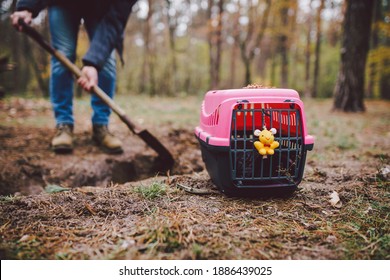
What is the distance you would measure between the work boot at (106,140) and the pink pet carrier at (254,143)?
125cm

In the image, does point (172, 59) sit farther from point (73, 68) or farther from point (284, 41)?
point (73, 68)

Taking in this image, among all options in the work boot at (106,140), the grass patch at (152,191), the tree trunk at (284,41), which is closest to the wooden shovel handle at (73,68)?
the work boot at (106,140)

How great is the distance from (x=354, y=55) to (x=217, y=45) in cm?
568

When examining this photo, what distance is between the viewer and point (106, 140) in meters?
2.62

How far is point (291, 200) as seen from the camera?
1.51 metres

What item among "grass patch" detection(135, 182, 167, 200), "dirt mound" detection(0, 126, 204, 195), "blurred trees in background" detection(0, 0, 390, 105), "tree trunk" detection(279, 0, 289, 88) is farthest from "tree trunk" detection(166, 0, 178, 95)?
"grass patch" detection(135, 182, 167, 200)

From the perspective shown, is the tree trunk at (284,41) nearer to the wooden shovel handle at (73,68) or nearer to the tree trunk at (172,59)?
the tree trunk at (172,59)

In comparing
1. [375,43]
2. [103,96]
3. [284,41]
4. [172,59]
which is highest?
[284,41]

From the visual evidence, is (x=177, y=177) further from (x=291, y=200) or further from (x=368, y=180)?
(x=368, y=180)

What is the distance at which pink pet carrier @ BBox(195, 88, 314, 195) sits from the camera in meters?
1.35

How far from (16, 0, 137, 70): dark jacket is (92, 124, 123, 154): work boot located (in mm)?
688

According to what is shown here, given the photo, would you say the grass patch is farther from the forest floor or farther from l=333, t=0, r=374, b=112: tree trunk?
l=333, t=0, r=374, b=112: tree trunk

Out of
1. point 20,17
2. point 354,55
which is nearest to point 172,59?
point 354,55

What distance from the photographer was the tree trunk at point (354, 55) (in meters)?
5.54
